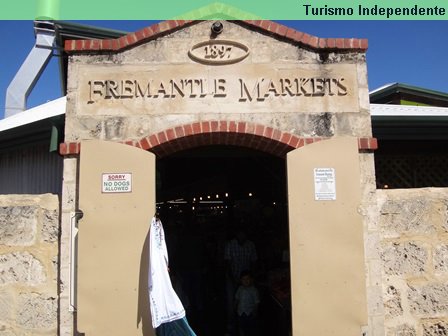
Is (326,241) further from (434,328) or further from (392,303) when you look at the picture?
(434,328)

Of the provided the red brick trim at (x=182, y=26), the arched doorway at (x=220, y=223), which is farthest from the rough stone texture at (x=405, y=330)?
the red brick trim at (x=182, y=26)

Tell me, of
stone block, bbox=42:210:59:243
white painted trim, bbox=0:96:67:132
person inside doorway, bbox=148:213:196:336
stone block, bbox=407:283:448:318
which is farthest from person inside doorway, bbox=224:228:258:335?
white painted trim, bbox=0:96:67:132

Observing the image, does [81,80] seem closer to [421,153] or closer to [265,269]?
[265,269]

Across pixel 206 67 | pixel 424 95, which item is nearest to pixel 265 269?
pixel 206 67

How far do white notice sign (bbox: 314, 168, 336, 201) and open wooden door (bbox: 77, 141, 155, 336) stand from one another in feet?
6.15

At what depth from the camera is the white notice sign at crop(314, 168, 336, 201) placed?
18.2 ft

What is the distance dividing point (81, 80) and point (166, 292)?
2.73 meters

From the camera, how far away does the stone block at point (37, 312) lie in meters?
5.57

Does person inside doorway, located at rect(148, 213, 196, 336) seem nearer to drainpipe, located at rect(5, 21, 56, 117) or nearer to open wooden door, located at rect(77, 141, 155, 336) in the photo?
open wooden door, located at rect(77, 141, 155, 336)

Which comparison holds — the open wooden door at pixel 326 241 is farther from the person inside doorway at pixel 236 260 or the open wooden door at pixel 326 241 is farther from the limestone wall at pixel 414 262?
the person inside doorway at pixel 236 260

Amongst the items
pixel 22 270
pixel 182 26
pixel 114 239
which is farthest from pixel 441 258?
pixel 22 270

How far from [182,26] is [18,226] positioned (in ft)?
10.2

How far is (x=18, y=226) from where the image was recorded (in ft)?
18.7

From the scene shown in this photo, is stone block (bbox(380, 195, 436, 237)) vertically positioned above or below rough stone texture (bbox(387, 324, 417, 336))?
above
